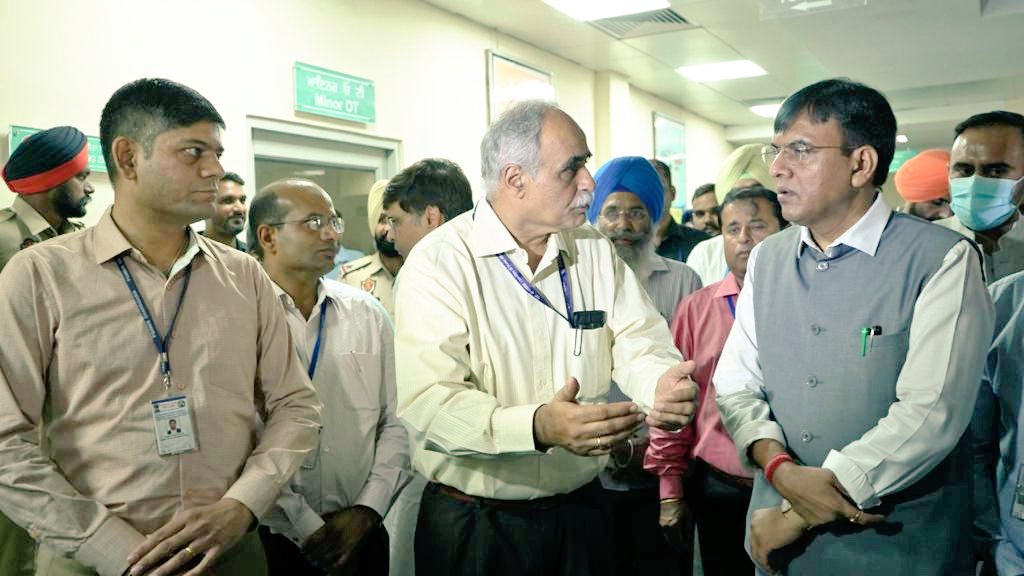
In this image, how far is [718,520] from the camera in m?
2.57

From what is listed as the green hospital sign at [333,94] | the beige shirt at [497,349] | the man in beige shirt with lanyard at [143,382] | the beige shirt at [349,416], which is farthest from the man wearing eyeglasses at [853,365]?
the green hospital sign at [333,94]

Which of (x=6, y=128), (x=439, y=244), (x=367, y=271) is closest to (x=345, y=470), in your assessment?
(x=439, y=244)

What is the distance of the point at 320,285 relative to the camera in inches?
103

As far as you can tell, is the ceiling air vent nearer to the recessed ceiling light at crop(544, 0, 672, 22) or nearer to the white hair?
the recessed ceiling light at crop(544, 0, 672, 22)

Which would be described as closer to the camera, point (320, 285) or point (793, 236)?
point (793, 236)

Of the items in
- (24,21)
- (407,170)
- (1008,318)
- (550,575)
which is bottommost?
(550,575)

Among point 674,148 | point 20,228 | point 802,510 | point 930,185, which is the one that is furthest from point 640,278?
point 674,148

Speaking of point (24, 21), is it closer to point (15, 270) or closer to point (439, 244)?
point (15, 270)

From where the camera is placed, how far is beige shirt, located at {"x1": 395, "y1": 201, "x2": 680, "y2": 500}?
5.80 ft

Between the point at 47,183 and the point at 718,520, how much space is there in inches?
122

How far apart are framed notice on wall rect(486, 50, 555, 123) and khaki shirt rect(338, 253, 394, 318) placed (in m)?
2.81

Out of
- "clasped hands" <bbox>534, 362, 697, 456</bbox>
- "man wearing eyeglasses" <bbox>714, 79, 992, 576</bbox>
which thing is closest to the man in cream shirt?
"clasped hands" <bbox>534, 362, 697, 456</bbox>

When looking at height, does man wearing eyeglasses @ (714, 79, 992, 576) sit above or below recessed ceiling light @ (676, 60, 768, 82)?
below

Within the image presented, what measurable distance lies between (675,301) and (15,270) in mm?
2361
